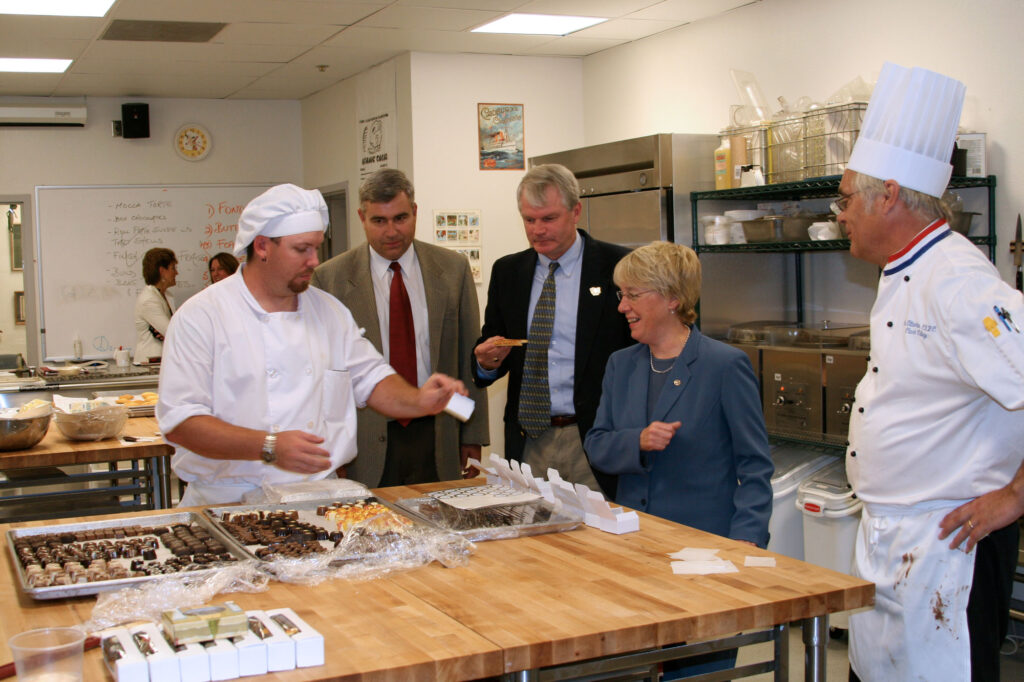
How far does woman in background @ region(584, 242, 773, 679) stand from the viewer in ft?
7.93

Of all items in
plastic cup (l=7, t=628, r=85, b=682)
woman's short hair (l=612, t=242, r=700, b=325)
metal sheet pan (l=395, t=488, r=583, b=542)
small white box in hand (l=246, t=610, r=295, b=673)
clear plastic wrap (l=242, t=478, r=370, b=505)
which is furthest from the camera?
woman's short hair (l=612, t=242, r=700, b=325)

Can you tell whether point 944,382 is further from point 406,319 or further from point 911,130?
point 406,319

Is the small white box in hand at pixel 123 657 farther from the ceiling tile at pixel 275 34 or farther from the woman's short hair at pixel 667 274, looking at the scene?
the ceiling tile at pixel 275 34

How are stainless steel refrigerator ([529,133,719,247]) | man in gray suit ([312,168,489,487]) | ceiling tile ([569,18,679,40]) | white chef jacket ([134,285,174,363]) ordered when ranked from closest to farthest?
man in gray suit ([312,168,489,487]) < stainless steel refrigerator ([529,133,719,247]) < ceiling tile ([569,18,679,40]) < white chef jacket ([134,285,174,363])

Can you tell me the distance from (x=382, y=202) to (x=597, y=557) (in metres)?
1.72

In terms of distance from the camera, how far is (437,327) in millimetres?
3541

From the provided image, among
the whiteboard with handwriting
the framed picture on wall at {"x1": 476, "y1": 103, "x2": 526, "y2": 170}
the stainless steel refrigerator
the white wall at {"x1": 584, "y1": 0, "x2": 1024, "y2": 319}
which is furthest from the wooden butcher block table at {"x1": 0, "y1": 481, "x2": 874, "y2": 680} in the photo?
the whiteboard with handwriting

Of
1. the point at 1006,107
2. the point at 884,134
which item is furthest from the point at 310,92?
the point at 884,134

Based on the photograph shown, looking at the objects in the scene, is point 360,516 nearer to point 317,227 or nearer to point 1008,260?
point 317,227

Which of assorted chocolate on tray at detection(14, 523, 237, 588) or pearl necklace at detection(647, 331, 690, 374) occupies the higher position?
pearl necklace at detection(647, 331, 690, 374)

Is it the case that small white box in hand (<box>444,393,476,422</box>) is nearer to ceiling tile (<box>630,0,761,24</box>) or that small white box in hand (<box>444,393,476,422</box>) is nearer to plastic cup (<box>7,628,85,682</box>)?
plastic cup (<box>7,628,85,682</box>)

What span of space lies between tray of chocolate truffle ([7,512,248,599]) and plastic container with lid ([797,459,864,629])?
2708mm

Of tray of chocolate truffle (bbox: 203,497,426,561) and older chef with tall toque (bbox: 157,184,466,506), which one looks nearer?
tray of chocolate truffle (bbox: 203,497,426,561)

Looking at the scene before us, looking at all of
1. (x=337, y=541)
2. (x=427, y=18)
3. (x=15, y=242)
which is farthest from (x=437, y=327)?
(x=15, y=242)
